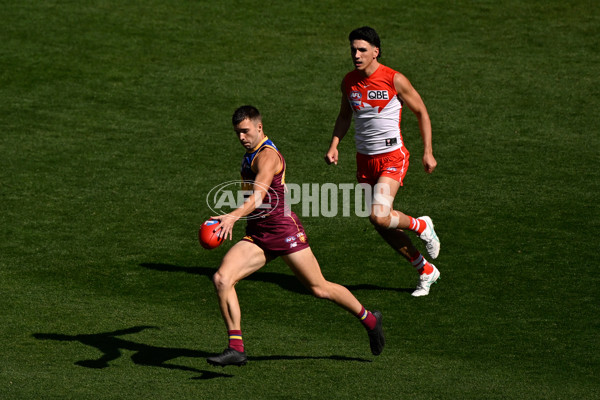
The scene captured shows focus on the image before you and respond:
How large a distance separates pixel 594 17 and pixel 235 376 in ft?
47.6

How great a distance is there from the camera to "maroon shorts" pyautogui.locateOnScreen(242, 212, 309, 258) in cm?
818

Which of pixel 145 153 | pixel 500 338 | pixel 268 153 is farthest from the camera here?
pixel 145 153

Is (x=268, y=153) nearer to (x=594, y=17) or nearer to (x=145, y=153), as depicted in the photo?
(x=145, y=153)

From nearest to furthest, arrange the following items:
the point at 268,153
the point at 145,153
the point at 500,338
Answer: the point at 268,153, the point at 500,338, the point at 145,153

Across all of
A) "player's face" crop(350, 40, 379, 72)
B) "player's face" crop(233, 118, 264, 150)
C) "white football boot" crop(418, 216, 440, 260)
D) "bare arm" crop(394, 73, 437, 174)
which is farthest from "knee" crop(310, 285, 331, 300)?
"player's face" crop(350, 40, 379, 72)

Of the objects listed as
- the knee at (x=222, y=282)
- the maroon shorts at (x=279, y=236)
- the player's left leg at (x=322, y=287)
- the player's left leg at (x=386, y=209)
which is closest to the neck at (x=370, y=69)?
the player's left leg at (x=386, y=209)

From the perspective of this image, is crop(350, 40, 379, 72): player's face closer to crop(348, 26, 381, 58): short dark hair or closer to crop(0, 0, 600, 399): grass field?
crop(348, 26, 381, 58): short dark hair

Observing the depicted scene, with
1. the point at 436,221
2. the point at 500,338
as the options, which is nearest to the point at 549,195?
the point at 436,221

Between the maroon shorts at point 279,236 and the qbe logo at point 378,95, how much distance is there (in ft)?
7.50

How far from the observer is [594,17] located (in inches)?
769

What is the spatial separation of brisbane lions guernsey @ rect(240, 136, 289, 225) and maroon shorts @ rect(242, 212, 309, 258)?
0.10 ft

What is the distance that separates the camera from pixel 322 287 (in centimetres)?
823

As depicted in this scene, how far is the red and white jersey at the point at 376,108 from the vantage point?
9.91 metres

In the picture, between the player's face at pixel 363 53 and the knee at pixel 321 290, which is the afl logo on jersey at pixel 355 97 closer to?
the player's face at pixel 363 53
